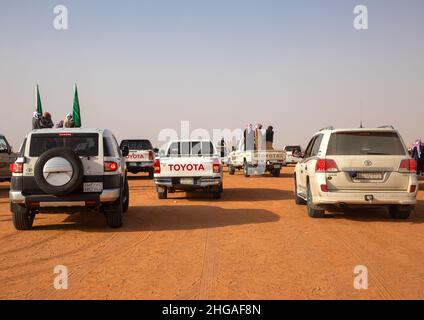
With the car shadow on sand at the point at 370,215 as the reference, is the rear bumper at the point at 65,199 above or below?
above

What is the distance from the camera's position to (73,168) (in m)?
8.09

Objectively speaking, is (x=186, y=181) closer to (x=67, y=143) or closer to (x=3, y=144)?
(x=67, y=143)

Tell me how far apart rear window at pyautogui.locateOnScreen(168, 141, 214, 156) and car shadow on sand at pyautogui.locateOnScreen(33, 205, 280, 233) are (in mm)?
2680

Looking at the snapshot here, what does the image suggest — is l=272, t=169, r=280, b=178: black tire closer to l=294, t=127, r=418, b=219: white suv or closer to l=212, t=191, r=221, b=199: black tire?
l=212, t=191, r=221, b=199: black tire

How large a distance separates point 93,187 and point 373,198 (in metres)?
5.37

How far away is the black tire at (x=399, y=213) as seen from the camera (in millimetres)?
9828

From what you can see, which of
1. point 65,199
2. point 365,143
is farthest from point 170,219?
point 365,143

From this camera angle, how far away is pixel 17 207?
838 cm

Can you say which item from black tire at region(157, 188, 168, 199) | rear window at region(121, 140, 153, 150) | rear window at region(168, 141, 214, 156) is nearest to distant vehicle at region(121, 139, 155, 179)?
rear window at region(121, 140, 153, 150)

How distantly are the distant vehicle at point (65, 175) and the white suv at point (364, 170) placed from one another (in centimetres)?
413

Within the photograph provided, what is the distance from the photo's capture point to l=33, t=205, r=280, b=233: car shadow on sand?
9.10m

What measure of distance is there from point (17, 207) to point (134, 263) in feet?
10.9

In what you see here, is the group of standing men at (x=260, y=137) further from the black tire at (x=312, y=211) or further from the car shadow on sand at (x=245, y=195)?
the black tire at (x=312, y=211)

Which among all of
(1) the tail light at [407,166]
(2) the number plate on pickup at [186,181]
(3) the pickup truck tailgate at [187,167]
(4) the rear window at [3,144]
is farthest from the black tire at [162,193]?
(1) the tail light at [407,166]
